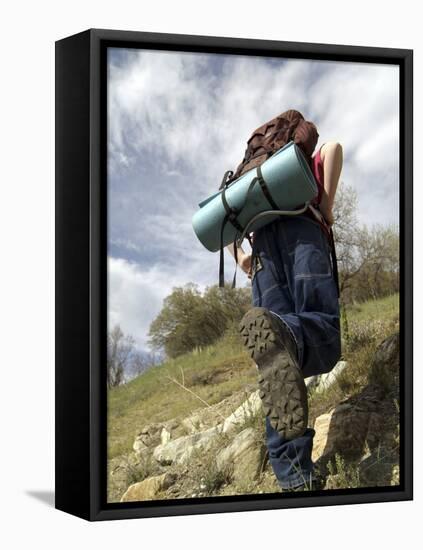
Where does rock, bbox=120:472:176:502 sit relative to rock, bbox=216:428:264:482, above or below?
below

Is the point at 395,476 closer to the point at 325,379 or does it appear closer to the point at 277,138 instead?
the point at 325,379

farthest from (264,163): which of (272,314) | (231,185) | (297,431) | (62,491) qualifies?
(62,491)

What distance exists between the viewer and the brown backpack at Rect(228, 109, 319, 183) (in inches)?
401

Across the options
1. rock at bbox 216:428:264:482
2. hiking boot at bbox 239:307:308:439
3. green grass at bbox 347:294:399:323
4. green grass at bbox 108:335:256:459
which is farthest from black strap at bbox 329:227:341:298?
rock at bbox 216:428:264:482

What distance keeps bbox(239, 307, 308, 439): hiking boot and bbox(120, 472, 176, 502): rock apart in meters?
0.73

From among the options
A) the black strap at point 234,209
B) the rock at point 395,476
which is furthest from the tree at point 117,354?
the rock at point 395,476

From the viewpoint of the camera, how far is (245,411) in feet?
33.6

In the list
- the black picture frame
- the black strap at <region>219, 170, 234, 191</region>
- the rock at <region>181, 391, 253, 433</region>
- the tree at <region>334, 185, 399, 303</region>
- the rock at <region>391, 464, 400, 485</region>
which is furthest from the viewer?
the rock at <region>391, 464, 400, 485</region>

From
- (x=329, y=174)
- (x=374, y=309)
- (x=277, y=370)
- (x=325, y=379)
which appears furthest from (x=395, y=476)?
(x=329, y=174)

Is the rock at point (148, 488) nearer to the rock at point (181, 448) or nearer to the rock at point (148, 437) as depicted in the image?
the rock at point (181, 448)

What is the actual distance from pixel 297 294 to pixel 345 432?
3.20 ft

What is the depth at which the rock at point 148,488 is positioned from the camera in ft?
32.2

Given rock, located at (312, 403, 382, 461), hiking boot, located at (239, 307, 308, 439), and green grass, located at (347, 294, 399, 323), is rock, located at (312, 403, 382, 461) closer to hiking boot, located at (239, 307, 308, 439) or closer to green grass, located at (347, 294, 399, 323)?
hiking boot, located at (239, 307, 308, 439)

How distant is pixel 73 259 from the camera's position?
9.91 meters
